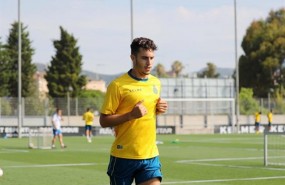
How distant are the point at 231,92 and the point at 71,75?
17.2 m

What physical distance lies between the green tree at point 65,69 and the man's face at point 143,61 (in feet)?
243

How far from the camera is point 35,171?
20.2 m

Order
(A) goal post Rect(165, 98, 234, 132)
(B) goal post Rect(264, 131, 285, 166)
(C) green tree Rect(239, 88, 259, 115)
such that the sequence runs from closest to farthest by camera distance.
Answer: (B) goal post Rect(264, 131, 285, 166) < (A) goal post Rect(165, 98, 234, 132) < (C) green tree Rect(239, 88, 259, 115)

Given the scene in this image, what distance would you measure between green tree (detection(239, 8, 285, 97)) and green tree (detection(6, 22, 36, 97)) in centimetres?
2593

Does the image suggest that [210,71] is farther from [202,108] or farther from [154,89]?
[154,89]

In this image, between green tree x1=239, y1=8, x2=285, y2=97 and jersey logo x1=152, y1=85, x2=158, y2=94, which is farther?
green tree x1=239, y1=8, x2=285, y2=97

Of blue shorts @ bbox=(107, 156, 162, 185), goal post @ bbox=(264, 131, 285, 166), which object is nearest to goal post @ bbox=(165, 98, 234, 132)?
goal post @ bbox=(264, 131, 285, 166)

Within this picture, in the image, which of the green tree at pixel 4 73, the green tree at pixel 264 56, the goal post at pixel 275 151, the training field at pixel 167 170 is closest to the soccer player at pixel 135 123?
the training field at pixel 167 170

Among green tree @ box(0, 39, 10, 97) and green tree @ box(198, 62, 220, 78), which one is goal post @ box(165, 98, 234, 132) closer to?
green tree @ box(0, 39, 10, 97)

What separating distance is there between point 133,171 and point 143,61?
1195mm

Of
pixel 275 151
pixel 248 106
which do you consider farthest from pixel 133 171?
pixel 248 106

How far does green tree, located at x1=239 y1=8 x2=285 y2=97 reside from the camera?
296 ft

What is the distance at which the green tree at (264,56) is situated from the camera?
90312mm

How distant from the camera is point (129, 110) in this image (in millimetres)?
8398
